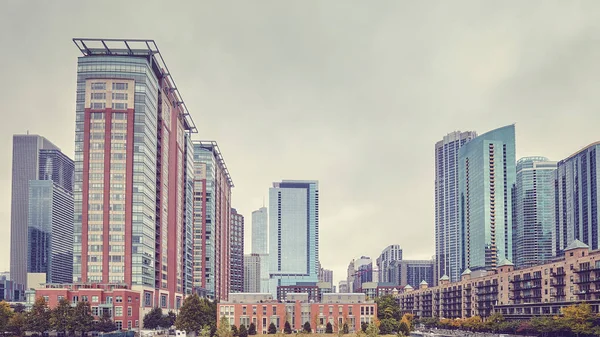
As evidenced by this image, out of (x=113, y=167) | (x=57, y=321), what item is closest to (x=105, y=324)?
(x=57, y=321)

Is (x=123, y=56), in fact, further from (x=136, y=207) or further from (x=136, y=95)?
(x=136, y=207)

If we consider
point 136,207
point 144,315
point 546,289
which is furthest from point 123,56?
point 546,289

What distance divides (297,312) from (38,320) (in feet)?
211

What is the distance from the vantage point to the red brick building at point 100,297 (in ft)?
441

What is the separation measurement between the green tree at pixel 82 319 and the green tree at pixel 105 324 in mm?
2180

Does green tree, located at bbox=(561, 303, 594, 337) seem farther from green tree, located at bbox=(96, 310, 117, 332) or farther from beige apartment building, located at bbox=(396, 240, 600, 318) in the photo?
green tree, located at bbox=(96, 310, 117, 332)

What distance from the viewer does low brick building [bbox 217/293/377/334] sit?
6358 inches

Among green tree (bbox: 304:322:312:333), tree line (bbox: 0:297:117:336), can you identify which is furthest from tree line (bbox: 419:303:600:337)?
tree line (bbox: 0:297:117:336)

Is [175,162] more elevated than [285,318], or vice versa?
[175,162]

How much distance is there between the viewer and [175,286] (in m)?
189

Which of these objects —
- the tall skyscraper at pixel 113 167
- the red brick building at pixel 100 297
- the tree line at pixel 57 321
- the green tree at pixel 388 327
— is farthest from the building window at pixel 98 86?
the green tree at pixel 388 327

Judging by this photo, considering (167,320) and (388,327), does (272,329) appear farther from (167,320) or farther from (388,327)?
(388,327)

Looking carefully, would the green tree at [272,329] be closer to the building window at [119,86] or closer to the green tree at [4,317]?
the green tree at [4,317]

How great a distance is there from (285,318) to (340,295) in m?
16.7
